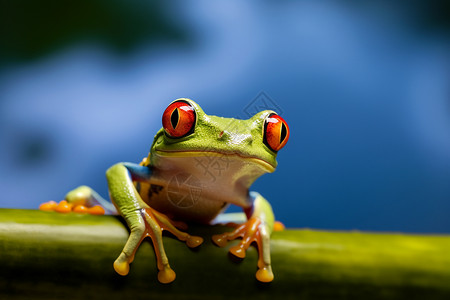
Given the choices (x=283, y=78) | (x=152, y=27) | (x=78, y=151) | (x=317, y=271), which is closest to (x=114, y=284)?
(x=317, y=271)

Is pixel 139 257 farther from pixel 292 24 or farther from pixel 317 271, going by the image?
pixel 292 24

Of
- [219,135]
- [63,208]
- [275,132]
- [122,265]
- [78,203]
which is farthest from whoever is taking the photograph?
[78,203]

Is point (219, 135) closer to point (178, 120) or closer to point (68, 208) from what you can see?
point (178, 120)

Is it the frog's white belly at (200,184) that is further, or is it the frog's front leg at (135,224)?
the frog's white belly at (200,184)

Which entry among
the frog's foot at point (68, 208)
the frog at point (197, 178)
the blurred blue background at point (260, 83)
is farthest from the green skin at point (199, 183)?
the blurred blue background at point (260, 83)

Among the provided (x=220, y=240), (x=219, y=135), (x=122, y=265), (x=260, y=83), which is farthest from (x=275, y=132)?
(x=260, y=83)

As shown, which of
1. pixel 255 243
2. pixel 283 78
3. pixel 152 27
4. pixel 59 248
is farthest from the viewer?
pixel 152 27

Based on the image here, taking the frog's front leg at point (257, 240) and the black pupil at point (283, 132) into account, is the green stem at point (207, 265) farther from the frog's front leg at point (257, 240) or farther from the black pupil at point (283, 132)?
the black pupil at point (283, 132)
